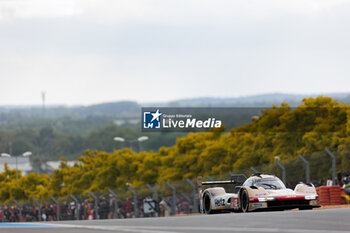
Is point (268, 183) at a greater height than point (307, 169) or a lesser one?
greater

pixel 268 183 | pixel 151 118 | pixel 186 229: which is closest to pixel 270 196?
pixel 268 183

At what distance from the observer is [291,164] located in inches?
1251

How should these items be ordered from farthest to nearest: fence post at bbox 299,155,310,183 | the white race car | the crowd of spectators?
the crowd of spectators → fence post at bbox 299,155,310,183 → the white race car

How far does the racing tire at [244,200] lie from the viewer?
21.9 m

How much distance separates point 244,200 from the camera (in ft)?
73.0

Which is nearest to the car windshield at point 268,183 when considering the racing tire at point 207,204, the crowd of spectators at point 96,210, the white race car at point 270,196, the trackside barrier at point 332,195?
the white race car at point 270,196

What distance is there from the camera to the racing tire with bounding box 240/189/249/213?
21875 millimetres

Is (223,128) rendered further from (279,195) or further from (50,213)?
(279,195)

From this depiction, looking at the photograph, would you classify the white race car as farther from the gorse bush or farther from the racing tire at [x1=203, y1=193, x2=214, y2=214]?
the gorse bush

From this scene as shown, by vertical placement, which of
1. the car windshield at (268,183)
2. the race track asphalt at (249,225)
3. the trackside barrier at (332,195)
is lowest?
the trackside barrier at (332,195)

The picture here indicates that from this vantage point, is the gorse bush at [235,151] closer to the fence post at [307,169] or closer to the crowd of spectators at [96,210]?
the fence post at [307,169]

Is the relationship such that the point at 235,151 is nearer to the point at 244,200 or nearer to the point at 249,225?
the point at 244,200

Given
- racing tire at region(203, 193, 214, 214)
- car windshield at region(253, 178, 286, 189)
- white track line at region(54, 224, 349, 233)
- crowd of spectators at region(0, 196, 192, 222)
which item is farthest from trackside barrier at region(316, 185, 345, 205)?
white track line at region(54, 224, 349, 233)

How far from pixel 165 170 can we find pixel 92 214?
15.1 meters
